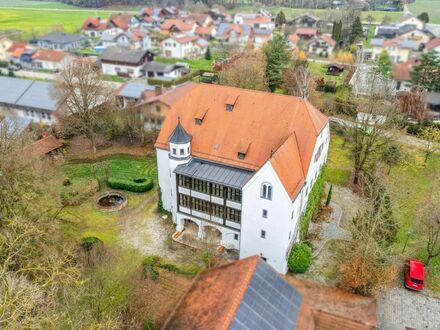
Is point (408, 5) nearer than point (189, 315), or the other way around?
point (189, 315)

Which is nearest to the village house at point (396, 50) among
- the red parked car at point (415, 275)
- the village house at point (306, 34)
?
the village house at point (306, 34)

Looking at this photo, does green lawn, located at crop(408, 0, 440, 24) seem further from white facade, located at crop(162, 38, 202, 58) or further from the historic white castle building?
the historic white castle building

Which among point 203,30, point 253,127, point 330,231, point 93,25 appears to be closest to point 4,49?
point 93,25

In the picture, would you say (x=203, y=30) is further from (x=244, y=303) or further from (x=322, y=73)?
(x=244, y=303)

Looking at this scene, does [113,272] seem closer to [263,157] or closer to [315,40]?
[263,157]

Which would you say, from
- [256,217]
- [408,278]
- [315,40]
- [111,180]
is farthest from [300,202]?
[315,40]

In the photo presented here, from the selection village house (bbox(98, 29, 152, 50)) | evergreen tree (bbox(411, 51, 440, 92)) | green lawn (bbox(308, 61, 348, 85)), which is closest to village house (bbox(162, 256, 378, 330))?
evergreen tree (bbox(411, 51, 440, 92))
